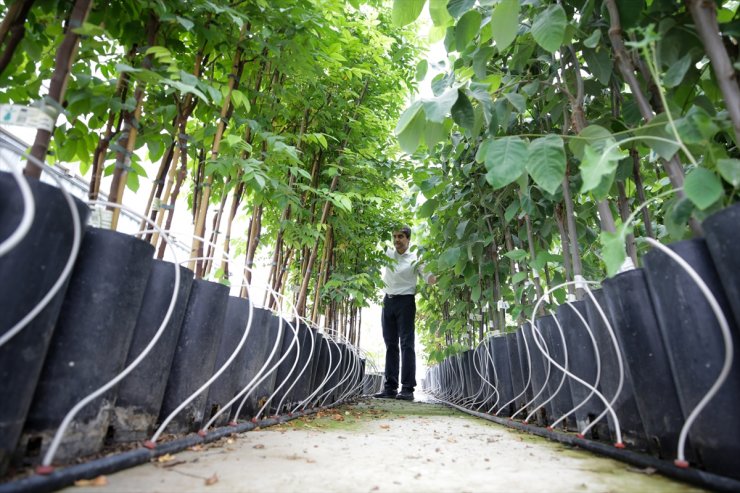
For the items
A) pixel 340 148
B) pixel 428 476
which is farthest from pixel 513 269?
pixel 428 476

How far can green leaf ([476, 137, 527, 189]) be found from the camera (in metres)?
1.04

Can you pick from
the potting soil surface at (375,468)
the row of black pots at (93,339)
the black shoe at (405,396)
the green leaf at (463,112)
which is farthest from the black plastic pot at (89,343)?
the black shoe at (405,396)

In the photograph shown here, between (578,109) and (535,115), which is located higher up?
(535,115)

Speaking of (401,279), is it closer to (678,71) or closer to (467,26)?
(467,26)

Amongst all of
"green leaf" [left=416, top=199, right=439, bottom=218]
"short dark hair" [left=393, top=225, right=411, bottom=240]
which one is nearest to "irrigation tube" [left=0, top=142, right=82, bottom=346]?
"green leaf" [left=416, top=199, right=439, bottom=218]

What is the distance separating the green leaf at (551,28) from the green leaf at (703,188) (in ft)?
1.65

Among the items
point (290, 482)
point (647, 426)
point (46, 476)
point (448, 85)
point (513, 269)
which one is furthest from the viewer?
point (513, 269)

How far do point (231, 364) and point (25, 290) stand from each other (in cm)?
88

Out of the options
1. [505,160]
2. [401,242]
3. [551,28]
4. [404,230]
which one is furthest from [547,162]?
[401,242]

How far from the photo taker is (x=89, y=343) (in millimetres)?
849

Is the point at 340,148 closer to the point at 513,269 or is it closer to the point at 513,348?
the point at 513,269

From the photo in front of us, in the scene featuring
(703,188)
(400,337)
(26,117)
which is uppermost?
(400,337)

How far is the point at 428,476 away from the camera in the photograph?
36.8 inches

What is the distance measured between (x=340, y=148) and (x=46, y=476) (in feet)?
8.70
